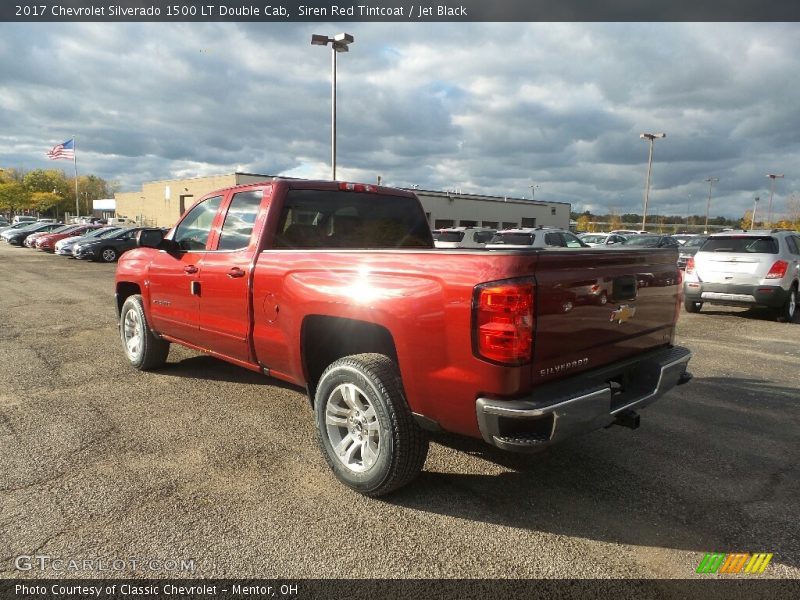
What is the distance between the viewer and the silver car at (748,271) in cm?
979

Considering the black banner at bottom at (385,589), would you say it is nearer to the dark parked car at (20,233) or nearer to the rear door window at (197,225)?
the rear door window at (197,225)

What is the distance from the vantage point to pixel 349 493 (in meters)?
3.28

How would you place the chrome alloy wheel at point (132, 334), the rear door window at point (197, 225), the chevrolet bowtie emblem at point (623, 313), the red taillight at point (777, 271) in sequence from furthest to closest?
the red taillight at point (777, 271) < the chrome alloy wheel at point (132, 334) < the rear door window at point (197, 225) < the chevrolet bowtie emblem at point (623, 313)

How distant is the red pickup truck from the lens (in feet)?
8.64

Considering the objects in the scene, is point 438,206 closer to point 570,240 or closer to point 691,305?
point 570,240

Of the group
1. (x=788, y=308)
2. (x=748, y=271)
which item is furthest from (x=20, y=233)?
(x=788, y=308)

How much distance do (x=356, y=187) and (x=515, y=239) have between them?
12520 millimetres

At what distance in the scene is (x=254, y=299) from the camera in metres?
4.04

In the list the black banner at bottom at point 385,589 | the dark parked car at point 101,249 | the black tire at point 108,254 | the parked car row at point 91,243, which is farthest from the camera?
the black tire at point 108,254

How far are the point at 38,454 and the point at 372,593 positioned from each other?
8.91 feet

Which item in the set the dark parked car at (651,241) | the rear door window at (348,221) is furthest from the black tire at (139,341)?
the dark parked car at (651,241)

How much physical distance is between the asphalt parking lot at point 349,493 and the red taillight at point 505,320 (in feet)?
3.35

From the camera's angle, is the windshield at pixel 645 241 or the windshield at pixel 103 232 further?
the windshield at pixel 103 232

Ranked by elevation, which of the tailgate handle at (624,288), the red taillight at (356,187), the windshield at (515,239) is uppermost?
the red taillight at (356,187)
